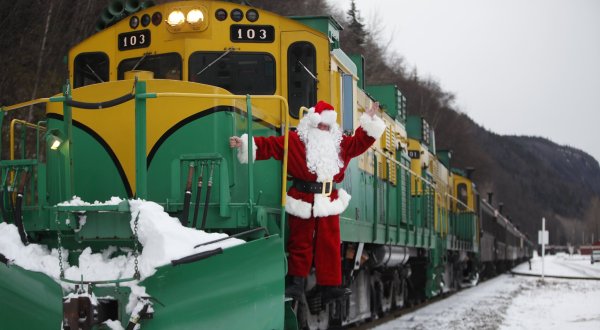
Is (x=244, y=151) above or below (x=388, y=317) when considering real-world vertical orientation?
above

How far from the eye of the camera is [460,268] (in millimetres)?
23156

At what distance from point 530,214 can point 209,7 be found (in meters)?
137

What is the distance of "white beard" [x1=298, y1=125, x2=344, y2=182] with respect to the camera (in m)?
6.95

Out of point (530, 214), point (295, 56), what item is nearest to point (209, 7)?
point (295, 56)

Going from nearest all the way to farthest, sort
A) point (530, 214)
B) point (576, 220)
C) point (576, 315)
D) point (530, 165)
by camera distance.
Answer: point (576, 315), point (530, 214), point (530, 165), point (576, 220)

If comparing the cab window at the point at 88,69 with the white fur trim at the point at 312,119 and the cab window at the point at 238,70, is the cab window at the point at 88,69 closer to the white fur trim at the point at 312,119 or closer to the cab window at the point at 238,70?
the cab window at the point at 238,70

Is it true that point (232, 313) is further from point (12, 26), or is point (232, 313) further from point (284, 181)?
point (12, 26)

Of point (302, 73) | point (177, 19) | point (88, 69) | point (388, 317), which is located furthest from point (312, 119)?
point (388, 317)

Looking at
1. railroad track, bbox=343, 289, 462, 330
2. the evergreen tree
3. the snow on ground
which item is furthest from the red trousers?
the evergreen tree

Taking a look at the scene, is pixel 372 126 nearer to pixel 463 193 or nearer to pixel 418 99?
pixel 463 193

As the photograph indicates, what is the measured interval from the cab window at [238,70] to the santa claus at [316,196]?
0.71m

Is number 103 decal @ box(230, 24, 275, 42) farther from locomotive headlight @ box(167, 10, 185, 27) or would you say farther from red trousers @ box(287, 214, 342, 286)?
red trousers @ box(287, 214, 342, 286)

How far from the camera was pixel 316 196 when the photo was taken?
6945 millimetres

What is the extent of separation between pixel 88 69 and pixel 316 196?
8.42 feet
